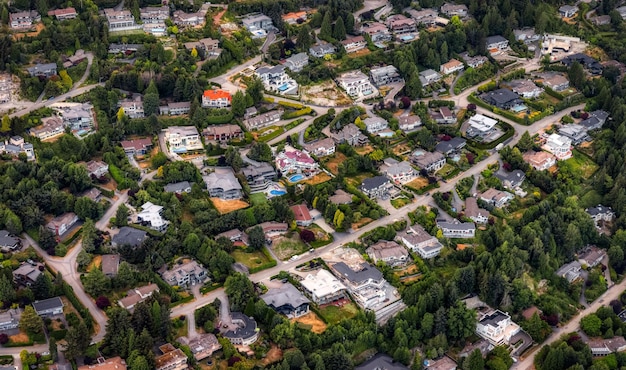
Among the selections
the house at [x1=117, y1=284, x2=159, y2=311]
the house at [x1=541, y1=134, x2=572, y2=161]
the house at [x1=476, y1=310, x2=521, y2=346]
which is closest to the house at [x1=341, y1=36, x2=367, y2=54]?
the house at [x1=541, y1=134, x2=572, y2=161]

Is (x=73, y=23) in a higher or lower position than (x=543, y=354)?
higher

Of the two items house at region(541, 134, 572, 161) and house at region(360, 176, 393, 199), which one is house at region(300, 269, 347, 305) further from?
house at region(541, 134, 572, 161)

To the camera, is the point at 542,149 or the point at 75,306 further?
the point at 542,149

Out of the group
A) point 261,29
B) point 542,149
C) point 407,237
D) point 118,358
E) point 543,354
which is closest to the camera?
point 118,358

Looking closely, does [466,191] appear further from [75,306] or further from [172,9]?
[172,9]

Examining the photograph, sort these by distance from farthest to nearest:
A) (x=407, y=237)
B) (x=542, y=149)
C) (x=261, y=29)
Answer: (x=261, y=29), (x=542, y=149), (x=407, y=237)

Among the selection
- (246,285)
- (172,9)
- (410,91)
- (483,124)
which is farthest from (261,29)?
(246,285)
